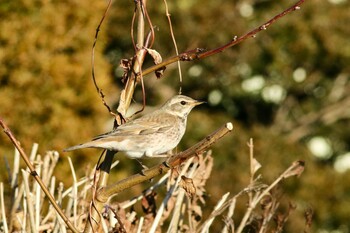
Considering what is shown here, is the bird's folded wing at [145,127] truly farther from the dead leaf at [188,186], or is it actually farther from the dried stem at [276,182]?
the dead leaf at [188,186]

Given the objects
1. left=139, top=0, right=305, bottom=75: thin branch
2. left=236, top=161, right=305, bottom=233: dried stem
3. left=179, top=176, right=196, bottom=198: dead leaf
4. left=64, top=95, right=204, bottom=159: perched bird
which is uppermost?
left=139, top=0, right=305, bottom=75: thin branch

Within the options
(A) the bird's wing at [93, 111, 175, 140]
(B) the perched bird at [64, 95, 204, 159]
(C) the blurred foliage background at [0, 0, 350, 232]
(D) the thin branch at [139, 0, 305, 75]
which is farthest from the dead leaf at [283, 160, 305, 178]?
(C) the blurred foliage background at [0, 0, 350, 232]

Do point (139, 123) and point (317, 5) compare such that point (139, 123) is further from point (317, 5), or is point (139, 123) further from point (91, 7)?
point (317, 5)

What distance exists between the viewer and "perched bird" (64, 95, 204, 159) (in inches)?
167

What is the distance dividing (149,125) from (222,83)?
963cm

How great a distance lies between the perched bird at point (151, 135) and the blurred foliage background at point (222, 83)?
2915 mm

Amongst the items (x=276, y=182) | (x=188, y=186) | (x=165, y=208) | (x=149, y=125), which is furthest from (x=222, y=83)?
(x=188, y=186)

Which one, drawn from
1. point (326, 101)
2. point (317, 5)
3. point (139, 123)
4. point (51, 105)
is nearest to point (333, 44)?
point (317, 5)

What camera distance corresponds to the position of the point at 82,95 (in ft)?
27.9

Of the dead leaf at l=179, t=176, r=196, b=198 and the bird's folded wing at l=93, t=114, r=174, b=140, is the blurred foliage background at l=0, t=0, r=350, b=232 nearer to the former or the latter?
the bird's folded wing at l=93, t=114, r=174, b=140

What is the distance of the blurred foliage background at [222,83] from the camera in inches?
316

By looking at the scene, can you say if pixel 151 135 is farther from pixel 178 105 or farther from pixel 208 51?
pixel 208 51

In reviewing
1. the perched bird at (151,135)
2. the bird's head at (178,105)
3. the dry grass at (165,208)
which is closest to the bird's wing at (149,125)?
the perched bird at (151,135)

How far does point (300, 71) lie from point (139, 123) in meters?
10.1
